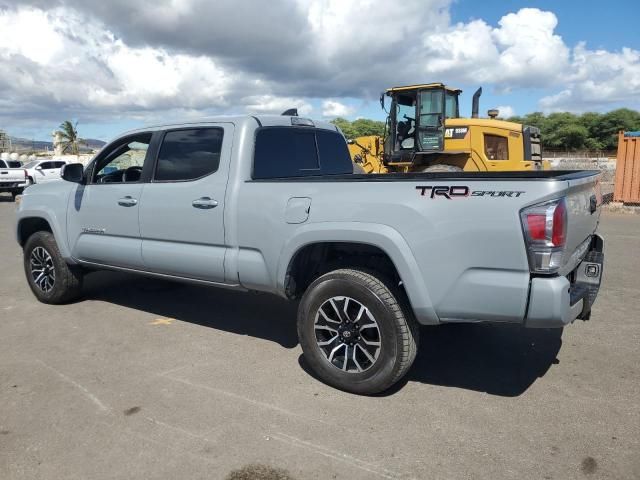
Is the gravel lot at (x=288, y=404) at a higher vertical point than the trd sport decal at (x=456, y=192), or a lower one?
lower

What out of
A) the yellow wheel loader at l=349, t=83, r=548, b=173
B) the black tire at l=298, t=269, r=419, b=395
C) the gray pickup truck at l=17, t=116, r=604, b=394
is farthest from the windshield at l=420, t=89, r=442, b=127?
the black tire at l=298, t=269, r=419, b=395

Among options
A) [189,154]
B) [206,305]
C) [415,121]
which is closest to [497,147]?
[415,121]

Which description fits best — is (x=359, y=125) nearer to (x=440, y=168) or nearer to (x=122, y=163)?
(x=440, y=168)

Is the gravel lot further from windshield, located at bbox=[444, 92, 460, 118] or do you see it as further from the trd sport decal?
windshield, located at bbox=[444, 92, 460, 118]

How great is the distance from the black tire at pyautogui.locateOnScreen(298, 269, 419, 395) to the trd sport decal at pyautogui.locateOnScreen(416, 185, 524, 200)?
72cm

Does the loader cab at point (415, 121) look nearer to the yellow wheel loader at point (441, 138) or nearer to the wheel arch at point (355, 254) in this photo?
the yellow wheel loader at point (441, 138)

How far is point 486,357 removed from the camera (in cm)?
443

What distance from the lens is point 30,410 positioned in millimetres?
3572

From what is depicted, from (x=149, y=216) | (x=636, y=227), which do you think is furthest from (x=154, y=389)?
(x=636, y=227)

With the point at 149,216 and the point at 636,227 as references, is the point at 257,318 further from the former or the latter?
the point at 636,227

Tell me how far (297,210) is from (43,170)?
25009 mm

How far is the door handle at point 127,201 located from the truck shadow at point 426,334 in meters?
1.29

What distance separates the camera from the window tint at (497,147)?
12219mm

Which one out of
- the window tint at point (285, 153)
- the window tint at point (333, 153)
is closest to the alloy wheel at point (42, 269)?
the window tint at point (285, 153)
